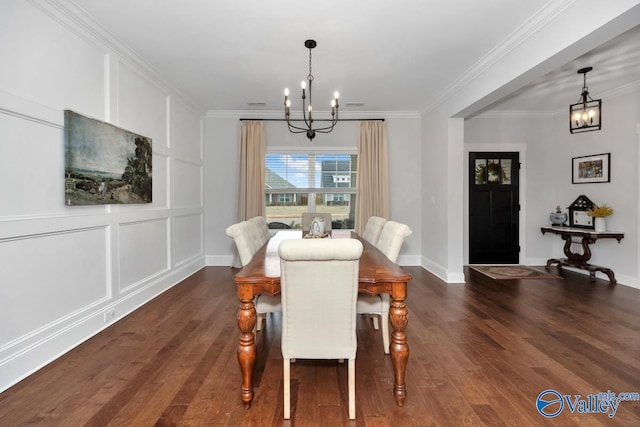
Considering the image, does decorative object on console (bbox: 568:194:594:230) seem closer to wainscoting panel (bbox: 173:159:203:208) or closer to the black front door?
the black front door

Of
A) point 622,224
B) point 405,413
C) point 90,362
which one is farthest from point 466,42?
point 90,362

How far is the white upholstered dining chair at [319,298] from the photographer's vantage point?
5.02ft

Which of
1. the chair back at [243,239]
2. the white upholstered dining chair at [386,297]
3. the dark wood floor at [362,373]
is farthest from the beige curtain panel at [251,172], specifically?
Answer: the white upholstered dining chair at [386,297]

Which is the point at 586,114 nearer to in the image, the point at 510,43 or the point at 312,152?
the point at 510,43

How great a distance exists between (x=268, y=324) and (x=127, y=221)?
1.79m

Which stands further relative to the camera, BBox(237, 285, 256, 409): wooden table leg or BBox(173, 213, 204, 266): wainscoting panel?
BBox(173, 213, 204, 266): wainscoting panel

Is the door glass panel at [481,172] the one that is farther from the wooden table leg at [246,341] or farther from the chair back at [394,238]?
the wooden table leg at [246,341]

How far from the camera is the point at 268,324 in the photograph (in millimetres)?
3043

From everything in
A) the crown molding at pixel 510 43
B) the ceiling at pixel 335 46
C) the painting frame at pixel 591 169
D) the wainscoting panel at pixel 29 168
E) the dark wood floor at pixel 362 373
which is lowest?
the dark wood floor at pixel 362 373

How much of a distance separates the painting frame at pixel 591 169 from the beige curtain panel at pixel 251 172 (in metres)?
5.18

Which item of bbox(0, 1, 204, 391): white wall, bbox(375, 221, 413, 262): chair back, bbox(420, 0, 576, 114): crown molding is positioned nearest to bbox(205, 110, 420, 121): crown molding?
bbox(420, 0, 576, 114): crown molding

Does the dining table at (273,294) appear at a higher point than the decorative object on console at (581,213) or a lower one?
lower

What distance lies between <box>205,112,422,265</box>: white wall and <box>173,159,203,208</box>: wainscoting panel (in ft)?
0.95

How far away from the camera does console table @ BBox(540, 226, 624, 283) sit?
14.3ft
